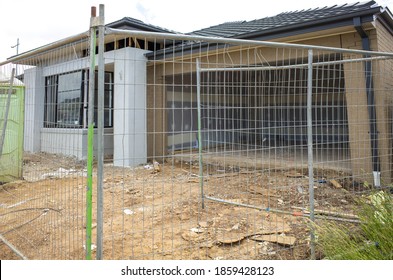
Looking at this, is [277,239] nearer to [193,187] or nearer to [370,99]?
[193,187]

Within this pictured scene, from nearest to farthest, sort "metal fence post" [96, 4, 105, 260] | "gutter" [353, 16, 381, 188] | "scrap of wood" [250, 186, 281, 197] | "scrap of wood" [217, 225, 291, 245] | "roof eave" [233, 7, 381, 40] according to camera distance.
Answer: "metal fence post" [96, 4, 105, 260] → "scrap of wood" [217, 225, 291, 245] → "scrap of wood" [250, 186, 281, 197] → "roof eave" [233, 7, 381, 40] → "gutter" [353, 16, 381, 188]

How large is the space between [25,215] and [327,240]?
4351mm

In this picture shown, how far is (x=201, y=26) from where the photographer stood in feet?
44.1

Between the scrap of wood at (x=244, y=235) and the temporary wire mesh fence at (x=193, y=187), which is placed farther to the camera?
the scrap of wood at (x=244, y=235)

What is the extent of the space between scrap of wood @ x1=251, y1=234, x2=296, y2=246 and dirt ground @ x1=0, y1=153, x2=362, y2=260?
0.04 ft

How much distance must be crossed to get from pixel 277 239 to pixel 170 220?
5.18ft

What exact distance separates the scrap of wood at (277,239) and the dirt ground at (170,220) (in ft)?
0.04

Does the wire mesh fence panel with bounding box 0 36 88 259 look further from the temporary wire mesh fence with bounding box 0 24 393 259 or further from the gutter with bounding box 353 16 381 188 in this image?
the gutter with bounding box 353 16 381 188

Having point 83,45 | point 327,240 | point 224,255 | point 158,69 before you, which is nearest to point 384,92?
point 327,240

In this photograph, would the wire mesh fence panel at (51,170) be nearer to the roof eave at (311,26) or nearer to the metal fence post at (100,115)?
the metal fence post at (100,115)

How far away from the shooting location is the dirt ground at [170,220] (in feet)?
11.1

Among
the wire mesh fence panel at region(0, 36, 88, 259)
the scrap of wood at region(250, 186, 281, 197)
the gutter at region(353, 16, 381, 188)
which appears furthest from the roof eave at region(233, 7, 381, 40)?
the wire mesh fence panel at region(0, 36, 88, 259)

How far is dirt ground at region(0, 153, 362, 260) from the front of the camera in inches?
134

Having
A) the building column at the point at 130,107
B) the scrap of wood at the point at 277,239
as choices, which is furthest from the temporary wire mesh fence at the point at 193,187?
the building column at the point at 130,107
